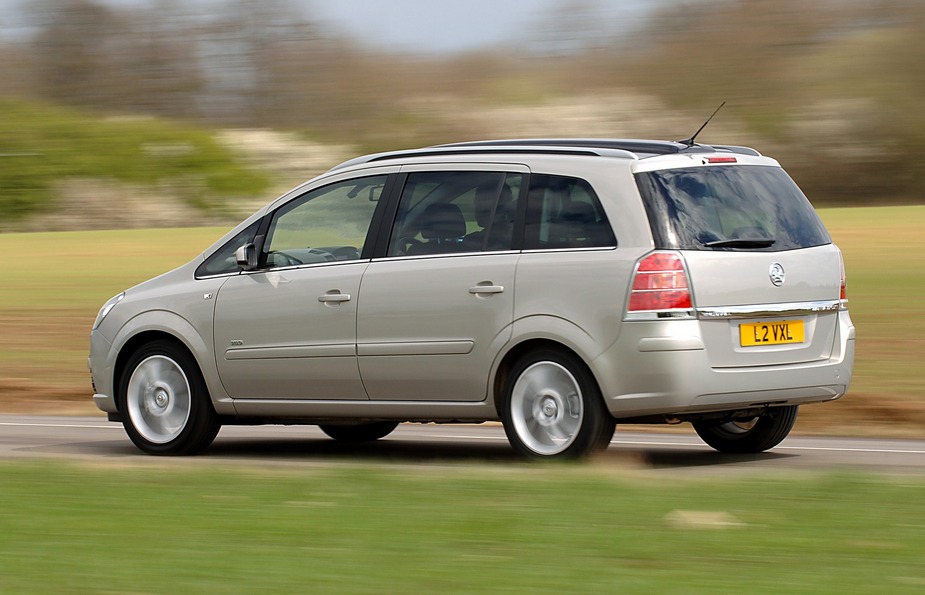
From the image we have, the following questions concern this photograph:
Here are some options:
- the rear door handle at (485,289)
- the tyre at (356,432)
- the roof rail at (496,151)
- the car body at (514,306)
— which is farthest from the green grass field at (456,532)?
the tyre at (356,432)

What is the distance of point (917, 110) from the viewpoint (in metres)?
63.8

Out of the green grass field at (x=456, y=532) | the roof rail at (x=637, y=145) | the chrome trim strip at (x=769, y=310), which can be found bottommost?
the green grass field at (x=456, y=532)

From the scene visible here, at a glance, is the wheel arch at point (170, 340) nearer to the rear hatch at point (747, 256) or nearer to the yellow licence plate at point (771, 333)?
the rear hatch at point (747, 256)

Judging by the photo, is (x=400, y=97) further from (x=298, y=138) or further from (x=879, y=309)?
(x=879, y=309)

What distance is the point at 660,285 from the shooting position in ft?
25.7

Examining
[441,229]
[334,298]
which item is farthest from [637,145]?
[334,298]

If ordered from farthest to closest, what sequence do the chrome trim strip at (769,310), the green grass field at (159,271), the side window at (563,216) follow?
the green grass field at (159,271) → the side window at (563,216) → the chrome trim strip at (769,310)

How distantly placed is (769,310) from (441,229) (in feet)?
6.29

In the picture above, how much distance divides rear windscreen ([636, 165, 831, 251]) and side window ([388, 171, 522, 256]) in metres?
0.85

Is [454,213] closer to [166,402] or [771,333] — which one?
[771,333]

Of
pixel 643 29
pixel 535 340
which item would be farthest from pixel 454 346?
pixel 643 29

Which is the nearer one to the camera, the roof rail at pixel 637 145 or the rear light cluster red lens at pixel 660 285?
the rear light cluster red lens at pixel 660 285

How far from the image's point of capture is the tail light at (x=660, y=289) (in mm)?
7828

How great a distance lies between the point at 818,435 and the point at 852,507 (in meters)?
4.95
